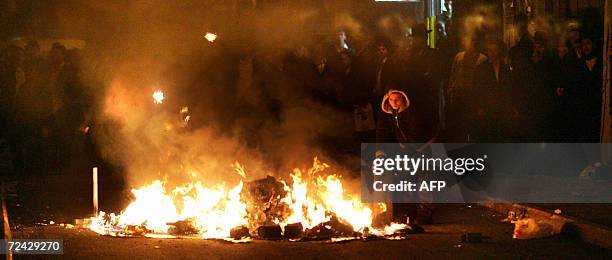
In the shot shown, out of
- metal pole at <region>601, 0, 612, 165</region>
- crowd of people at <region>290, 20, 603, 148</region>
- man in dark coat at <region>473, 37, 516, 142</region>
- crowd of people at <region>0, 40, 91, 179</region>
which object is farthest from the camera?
crowd of people at <region>0, 40, 91, 179</region>

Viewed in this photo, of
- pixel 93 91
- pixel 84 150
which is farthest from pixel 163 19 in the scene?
pixel 84 150

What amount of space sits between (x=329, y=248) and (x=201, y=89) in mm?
4154

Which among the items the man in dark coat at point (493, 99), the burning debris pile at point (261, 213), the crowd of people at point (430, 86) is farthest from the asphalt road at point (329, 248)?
the man in dark coat at point (493, 99)

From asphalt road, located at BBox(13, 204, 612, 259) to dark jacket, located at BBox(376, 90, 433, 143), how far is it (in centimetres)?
130

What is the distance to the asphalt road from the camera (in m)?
8.98

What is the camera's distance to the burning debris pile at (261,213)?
1016 centimetres

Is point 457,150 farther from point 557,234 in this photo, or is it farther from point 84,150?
point 84,150

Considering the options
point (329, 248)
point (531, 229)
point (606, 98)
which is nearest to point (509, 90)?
point (606, 98)

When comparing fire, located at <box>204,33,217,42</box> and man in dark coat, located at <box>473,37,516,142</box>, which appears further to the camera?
man in dark coat, located at <box>473,37,516,142</box>

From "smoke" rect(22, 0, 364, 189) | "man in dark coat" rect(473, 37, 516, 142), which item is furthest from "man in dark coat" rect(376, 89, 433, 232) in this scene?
"man in dark coat" rect(473, 37, 516, 142)

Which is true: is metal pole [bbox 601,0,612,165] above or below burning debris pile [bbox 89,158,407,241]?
above

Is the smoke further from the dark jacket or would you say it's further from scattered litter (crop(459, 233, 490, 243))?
scattered litter (crop(459, 233, 490, 243))

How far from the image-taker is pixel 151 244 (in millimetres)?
9648

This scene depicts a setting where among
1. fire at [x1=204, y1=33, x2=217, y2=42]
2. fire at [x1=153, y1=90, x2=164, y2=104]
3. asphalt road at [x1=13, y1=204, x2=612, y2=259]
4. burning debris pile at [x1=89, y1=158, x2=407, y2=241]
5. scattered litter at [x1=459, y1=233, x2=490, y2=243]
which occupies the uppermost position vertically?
fire at [x1=204, y1=33, x2=217, y2=42]
